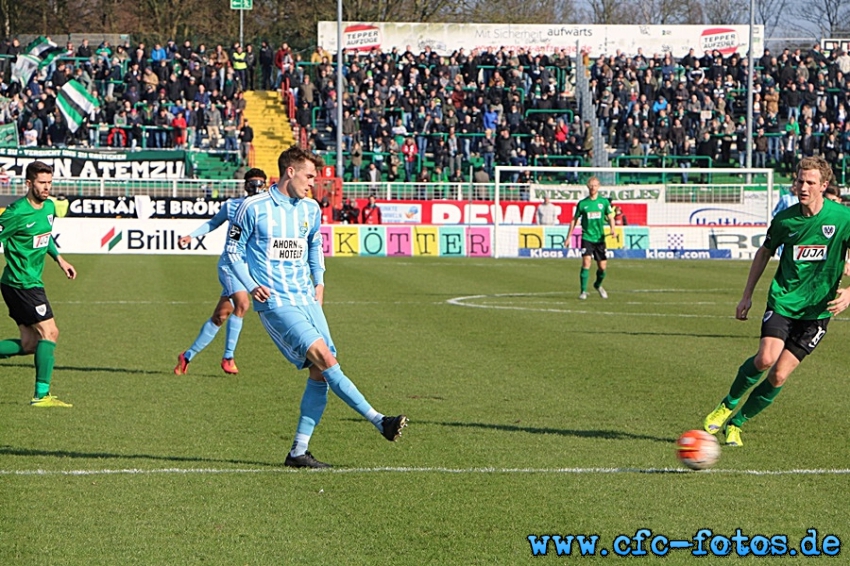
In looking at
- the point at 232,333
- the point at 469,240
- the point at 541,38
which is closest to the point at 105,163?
the point at 469,240

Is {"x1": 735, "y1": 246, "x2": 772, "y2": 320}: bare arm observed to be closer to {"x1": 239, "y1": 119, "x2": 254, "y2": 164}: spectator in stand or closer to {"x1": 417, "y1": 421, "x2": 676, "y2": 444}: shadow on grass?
{"x1": 417, "y1": 421, "x2": 676, "y2": 444}: shadow on grass

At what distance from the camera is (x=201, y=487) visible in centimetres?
746

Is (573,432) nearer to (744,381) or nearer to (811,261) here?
(744,381)

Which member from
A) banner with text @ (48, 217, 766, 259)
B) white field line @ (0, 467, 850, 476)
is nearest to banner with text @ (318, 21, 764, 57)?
banner with text @ (48, 217, 766, 259)

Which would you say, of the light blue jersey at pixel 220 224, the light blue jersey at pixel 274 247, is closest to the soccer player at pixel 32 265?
the light blue jersey at pixel 220 224

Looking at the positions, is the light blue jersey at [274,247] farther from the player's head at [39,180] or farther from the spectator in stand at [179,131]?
the spectator in stand at [179,131]

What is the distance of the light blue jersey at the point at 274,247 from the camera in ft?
26.2

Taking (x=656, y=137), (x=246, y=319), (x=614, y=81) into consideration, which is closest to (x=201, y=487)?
(x=246, y=319)

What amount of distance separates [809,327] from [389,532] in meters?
3.52

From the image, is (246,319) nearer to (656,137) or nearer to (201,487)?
(201,487)

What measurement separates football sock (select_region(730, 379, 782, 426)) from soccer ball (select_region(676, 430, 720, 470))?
1032 mm

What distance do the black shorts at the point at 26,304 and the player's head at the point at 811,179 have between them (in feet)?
19.4

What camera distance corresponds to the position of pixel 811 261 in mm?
8531

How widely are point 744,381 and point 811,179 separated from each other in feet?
4.68
